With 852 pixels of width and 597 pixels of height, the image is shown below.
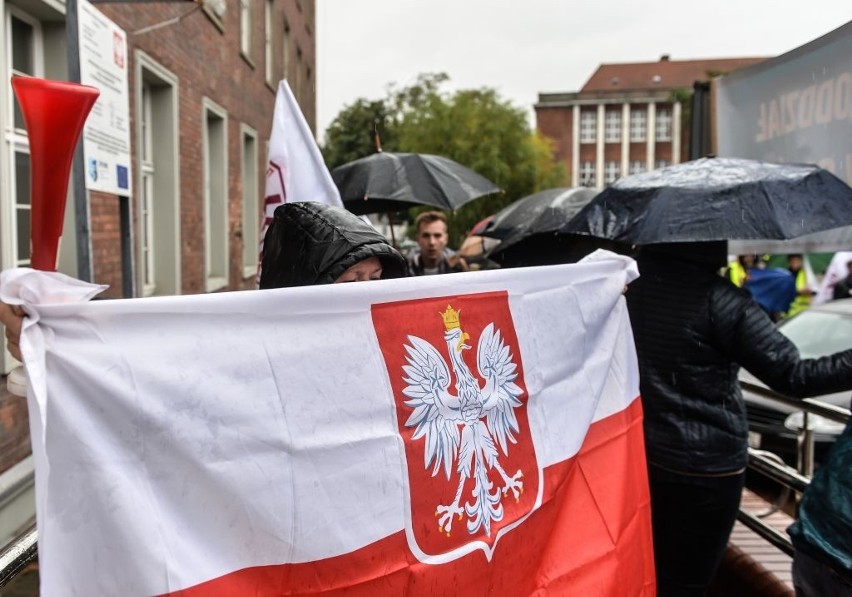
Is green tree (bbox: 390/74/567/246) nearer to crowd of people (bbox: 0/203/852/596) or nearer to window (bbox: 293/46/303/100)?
window (bbox: 293/46/303/100)

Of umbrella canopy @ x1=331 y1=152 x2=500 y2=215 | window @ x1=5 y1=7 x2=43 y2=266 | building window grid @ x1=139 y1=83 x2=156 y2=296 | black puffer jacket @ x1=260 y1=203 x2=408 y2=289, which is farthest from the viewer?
building window grid @ x1=139 y1=83 x2=156 y2=296

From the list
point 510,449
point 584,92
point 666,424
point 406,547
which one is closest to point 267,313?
point 406,547

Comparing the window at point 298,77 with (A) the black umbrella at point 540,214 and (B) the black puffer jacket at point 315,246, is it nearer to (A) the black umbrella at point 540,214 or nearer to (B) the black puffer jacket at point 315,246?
(A) the black umbrella at point 540,214

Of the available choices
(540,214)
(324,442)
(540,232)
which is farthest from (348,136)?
(324,442)

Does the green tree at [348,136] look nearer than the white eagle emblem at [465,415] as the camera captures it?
No

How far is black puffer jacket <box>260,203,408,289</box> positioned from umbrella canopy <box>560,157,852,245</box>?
101cm

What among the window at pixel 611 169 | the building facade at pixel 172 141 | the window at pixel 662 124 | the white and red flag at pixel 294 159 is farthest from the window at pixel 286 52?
the window at pixel 662 124

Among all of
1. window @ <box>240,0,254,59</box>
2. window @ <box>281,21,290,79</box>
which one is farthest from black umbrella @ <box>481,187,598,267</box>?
window @ <box>281,21,290,79</box>

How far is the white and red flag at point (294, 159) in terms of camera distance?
4.05 m

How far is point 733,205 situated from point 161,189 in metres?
7.18

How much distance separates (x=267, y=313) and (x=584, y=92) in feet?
221

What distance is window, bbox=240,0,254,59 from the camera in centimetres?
1208

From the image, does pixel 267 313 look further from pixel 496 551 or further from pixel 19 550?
pixel 496 551

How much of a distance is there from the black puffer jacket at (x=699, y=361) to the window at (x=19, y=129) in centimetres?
398
